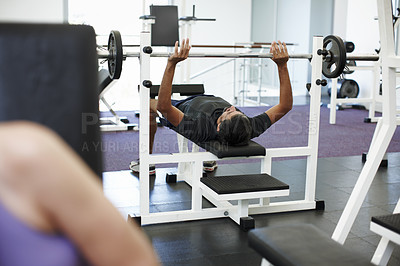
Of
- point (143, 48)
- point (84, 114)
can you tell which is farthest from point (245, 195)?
point (84, 114)

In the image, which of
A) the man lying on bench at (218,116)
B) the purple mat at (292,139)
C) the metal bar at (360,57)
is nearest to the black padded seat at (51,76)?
the man lying on bench at (218,116)

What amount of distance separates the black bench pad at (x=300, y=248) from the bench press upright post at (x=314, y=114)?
157 cm

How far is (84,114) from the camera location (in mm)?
797

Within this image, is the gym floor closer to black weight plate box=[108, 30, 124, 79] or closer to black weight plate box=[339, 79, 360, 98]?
black weight plate box=[108, 30, 124, 79]

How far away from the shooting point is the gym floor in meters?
2.42

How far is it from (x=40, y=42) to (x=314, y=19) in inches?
343

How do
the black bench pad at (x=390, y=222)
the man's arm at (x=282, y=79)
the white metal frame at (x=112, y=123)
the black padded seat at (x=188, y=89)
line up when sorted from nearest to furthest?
1. the black bench pad at (x=390, y=222)
2. the man's arm at (x=282, y=79)
3. the black padded seat at (x=188, y=89)
4. the white metal frame at (x=112, y=123)

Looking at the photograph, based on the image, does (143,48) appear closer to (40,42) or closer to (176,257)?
(176,257)

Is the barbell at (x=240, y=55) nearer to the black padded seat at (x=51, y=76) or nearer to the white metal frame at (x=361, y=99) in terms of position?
the black padded seat at (x=51, y=76)

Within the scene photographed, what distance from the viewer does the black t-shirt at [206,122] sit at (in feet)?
9.46

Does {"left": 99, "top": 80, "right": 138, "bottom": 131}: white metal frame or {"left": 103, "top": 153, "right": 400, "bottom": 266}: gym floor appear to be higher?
{"left": 99, "top": 80, "right": 138, "bottom": 131}: white metal frame

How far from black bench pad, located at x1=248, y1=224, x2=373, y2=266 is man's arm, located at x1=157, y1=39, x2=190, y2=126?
1328 mm

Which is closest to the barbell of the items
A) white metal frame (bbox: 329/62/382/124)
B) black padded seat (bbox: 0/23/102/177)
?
black padded seat (bbox: 0/23/102/177)

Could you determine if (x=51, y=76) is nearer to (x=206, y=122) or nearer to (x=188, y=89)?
(x=206, y=122)
